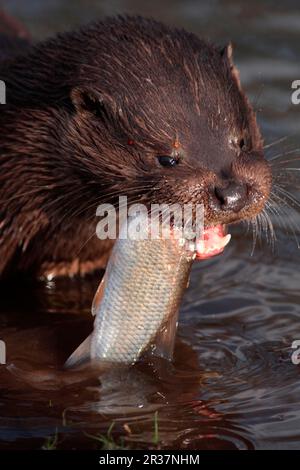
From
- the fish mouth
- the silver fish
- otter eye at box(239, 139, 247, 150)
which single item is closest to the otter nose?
the fish mouth

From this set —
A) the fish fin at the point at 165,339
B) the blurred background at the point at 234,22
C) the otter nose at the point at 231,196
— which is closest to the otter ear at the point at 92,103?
the otter nose at the point at 231,196

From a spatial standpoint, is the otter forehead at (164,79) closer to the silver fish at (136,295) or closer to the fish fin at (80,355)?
the silver fish at (136,295)

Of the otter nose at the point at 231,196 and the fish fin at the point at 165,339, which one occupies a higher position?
the otter nose at the point at 231,196

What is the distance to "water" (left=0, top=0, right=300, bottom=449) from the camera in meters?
5.64

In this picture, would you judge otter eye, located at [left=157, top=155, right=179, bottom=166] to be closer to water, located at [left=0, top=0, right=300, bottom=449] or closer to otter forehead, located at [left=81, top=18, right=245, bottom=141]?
otter forehead, located at [left=81, top=18, right=245, bottom=141]

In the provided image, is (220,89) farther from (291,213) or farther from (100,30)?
(291,213)

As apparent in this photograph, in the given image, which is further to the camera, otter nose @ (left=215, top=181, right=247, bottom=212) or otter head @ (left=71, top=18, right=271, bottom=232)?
otter head @ (left=71, top=18, right=271, bottom=232)

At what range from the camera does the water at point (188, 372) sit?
18.5ft

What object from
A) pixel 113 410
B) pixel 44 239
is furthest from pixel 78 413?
pixel 44 239

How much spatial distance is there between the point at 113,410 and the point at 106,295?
529 millimetres

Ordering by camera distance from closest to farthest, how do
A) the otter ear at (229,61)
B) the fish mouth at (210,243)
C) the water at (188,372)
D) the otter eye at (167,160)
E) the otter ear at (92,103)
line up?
1. the water at (188,372)
2. the fish mouth at (210,243)
3. the otter eye at (167,160)
4. the otter ear at (92,103)
5. the otter ear at (229,61)

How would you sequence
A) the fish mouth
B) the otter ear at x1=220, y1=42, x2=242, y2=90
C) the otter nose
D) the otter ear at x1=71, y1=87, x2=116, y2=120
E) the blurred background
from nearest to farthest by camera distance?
the otter nose, the fish mouth, the otter ear at x1=71, y1=87, x2=116, y2=120, the otter ear at x1=220, y1=42, x2=242, y2=90, the blurred background

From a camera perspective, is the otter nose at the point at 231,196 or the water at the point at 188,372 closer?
the water at the point at 188,372

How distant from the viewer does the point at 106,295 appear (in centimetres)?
602
